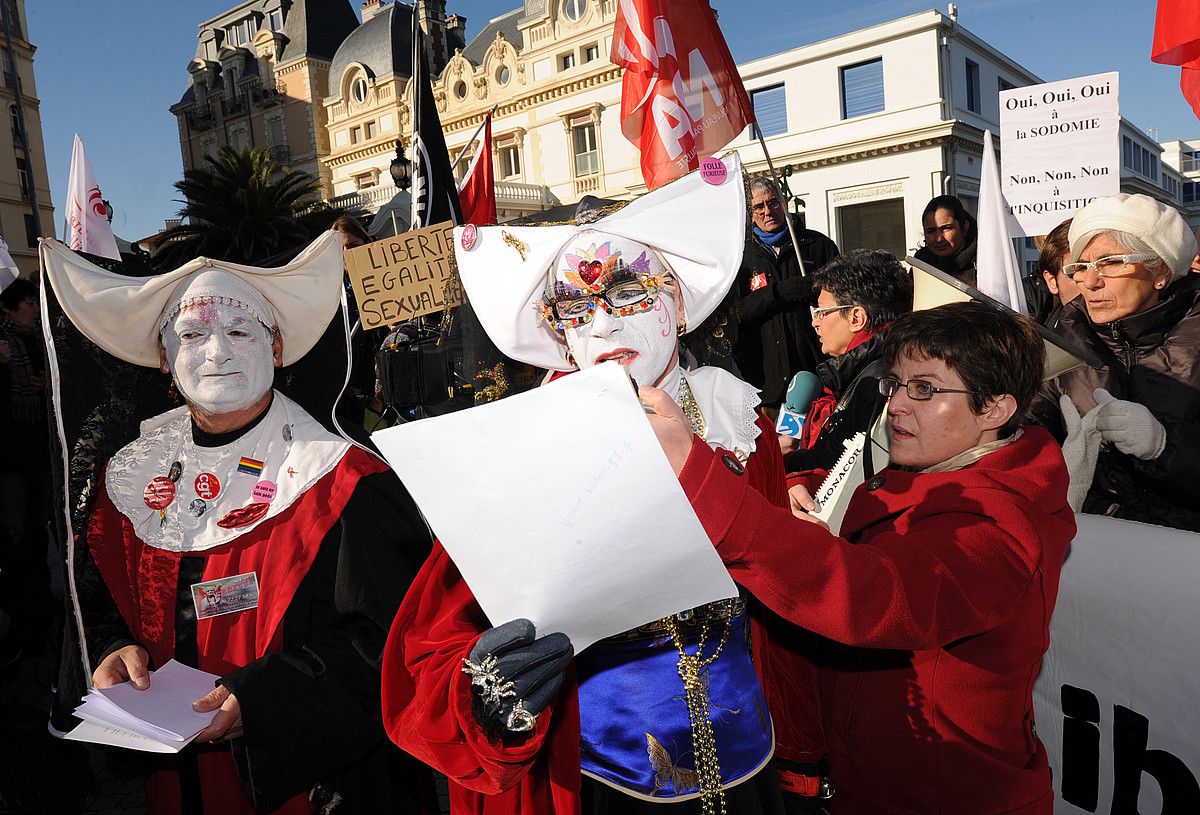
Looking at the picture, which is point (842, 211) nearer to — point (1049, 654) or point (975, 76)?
point (975, 76)

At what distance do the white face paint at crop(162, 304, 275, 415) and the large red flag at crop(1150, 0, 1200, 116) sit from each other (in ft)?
12.8

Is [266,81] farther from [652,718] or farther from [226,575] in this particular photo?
[652,718]

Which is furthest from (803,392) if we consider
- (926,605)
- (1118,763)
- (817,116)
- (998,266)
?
(817,116)

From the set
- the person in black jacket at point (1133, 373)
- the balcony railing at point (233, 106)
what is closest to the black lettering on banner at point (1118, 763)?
the person in black jacket at point (1133, 373)

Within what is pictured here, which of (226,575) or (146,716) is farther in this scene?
(226,575)

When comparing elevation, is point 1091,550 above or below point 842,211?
below

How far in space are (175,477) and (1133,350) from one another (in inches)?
125

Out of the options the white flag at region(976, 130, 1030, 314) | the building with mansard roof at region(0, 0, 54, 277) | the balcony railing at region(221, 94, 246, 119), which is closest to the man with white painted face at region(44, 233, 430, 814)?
the white flag at region(976, 130, 1030, 314)

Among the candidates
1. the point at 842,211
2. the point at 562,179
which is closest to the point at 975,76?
the point at 842,211

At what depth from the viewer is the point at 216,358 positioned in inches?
85.8

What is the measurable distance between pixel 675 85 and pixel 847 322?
2809 mm

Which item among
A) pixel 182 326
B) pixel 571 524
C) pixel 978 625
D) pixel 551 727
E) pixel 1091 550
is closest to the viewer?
pixel 571 524

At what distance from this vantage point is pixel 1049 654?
264 centimetres

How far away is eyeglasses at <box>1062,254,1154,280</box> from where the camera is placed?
287 centimetres
